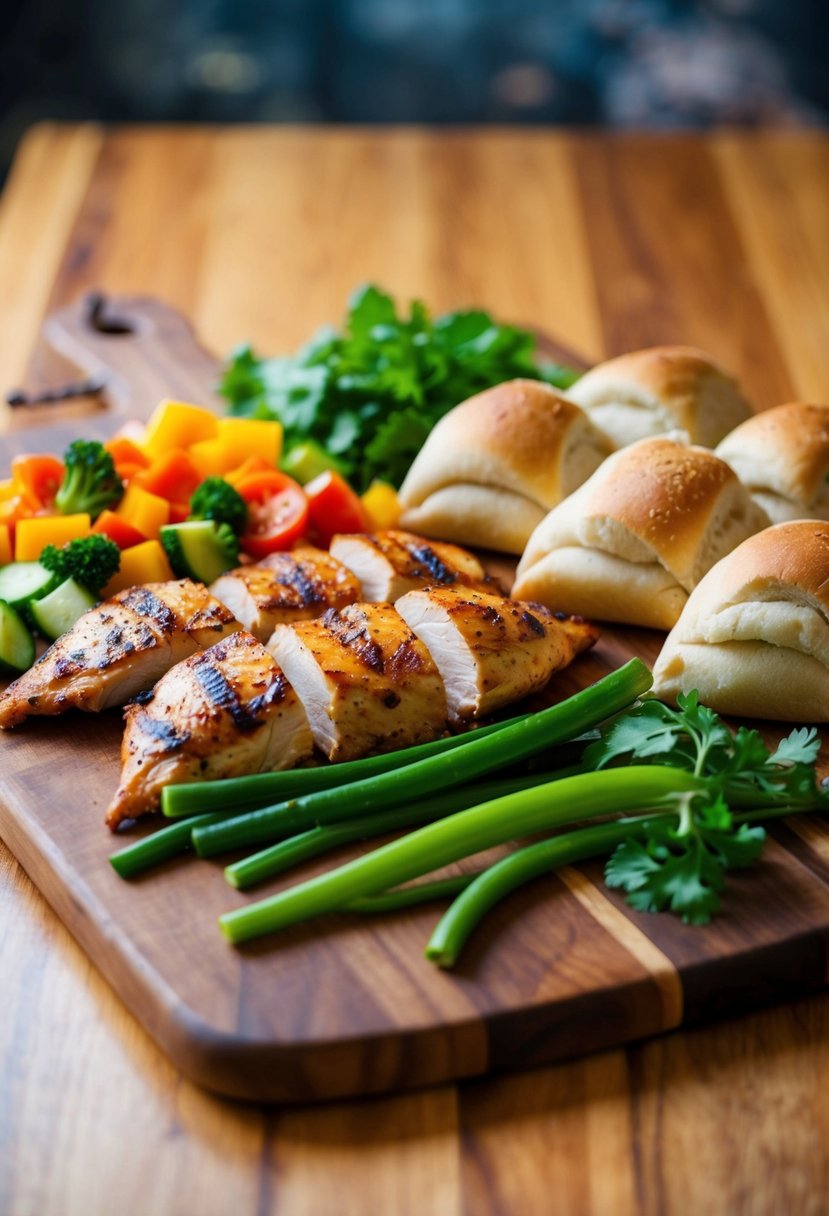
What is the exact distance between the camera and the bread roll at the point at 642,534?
380 cm

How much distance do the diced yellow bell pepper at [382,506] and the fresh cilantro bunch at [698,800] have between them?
1.47m

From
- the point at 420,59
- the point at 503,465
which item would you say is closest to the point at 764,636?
the point at 503,465

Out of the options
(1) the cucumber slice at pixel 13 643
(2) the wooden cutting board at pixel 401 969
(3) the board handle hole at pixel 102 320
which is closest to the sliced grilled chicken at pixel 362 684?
(2) the wooden cutting board at pixel 401 969

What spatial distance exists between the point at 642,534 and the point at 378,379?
145 centimetres

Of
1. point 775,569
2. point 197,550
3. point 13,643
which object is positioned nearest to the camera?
point 775,569

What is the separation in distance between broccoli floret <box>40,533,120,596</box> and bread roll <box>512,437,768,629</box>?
1.25m

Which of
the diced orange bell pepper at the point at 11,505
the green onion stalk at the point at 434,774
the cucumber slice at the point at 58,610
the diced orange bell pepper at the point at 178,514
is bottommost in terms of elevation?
the green onion stalk at the point at 434,774

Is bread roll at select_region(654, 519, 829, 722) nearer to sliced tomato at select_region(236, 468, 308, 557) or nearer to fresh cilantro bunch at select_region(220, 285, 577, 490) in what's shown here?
sliced tomato at select_region(236, 468, 308, 557)

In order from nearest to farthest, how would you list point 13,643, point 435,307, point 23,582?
point 13,643 < point 23,582 < point 435,307

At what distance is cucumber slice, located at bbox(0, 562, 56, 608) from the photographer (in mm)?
3836

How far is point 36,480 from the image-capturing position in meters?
4.29

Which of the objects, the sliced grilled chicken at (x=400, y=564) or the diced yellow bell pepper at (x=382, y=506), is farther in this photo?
the diced yellow bell pepper at (x=382, y=506)

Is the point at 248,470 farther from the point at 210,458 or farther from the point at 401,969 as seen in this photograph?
the point at 401,969

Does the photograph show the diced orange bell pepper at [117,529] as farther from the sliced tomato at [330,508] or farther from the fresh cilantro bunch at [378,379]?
the fresh cilantro bunch at [378,379]
